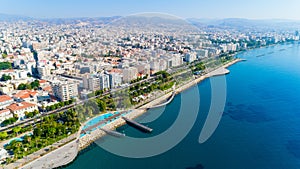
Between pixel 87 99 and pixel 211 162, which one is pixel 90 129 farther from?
pixel 211 162

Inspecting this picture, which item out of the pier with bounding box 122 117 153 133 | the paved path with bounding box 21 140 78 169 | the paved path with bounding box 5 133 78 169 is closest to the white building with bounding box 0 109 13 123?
the paved path with bounding box 5 133 78 169

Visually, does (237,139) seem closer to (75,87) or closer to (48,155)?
(48,155)

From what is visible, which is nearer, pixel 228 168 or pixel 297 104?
pixel 228 168

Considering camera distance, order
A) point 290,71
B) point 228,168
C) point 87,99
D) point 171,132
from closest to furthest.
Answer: point 228,168, point 171,132, point 87,99, point 290,71

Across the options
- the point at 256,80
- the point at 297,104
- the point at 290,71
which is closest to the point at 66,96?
the point at 297,104

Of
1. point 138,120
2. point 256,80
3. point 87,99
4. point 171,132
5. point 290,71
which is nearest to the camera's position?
point 171,132

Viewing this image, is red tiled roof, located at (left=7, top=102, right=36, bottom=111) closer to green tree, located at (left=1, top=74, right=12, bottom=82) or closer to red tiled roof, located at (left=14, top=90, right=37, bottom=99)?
red tiled roof, located at (left=14, top=90, right=37, bottom=99)

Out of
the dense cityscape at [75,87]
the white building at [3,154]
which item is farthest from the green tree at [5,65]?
the white building at [3,154]

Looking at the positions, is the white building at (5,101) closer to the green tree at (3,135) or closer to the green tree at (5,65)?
the green tree at (3,135)

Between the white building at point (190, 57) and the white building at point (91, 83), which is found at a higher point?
the white building at point (190, 57)
